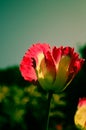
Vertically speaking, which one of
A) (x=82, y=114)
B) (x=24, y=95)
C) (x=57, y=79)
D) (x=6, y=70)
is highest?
(x=57, y=79)

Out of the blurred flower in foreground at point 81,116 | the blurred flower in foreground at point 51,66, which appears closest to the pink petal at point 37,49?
the blurred flower in foreground at point 51,66

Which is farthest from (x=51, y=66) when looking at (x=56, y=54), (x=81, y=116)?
(x=81, y=116)

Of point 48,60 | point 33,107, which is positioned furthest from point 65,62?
point 33,107

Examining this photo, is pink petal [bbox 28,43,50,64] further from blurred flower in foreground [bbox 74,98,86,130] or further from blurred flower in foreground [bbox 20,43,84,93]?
blurred flower in foreground [bbox 74,98,86,130]

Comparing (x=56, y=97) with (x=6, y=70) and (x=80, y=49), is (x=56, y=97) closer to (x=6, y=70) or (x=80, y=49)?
(x=80, y=49)

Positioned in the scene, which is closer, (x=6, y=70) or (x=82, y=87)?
(x=82, y=87)

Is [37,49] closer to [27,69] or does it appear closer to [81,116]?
[27,69]

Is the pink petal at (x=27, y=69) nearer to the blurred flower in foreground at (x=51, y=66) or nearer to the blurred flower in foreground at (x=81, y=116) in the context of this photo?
the blurred flower in foreground at (x=51, y=66)
